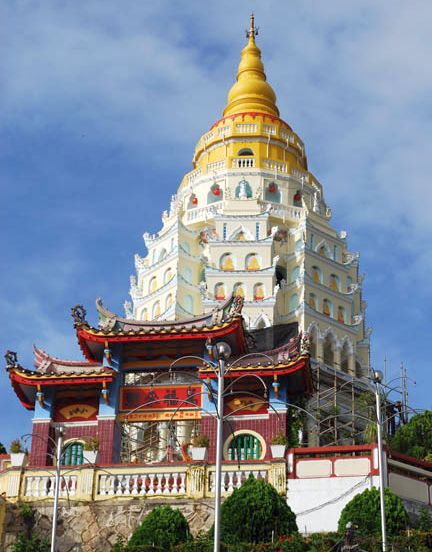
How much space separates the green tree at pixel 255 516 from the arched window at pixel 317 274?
127 feet

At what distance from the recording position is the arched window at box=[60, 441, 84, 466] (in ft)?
151

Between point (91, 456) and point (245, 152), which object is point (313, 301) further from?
point (91, 456)

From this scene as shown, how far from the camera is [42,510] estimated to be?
42562mm

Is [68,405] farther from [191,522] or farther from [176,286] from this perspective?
[176,286]

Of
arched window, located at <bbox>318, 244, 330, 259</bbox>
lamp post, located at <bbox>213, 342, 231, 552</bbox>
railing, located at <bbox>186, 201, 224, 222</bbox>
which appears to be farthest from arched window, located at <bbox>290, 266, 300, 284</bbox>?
lamp post, located at <bbox>213, 342, 231, 552</bbox>

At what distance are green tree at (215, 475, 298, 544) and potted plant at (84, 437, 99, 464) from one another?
7472mm

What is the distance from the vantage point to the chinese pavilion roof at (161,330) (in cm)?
4628

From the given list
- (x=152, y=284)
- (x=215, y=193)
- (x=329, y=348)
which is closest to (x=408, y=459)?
(x=329, y=348)

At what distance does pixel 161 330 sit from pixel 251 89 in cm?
4562

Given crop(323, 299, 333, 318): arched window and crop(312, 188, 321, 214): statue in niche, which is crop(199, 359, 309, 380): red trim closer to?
crop(323, 299, 333, 318): arched window

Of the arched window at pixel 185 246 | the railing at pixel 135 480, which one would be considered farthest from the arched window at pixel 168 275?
the railing at pixel 135 480

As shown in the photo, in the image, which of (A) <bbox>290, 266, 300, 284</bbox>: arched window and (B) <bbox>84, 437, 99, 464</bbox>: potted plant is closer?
(B) <bbox>84, 437, 99, 464</bbox>: potted plant

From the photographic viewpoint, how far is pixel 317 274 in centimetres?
7638

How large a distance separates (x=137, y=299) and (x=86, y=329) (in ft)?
100
